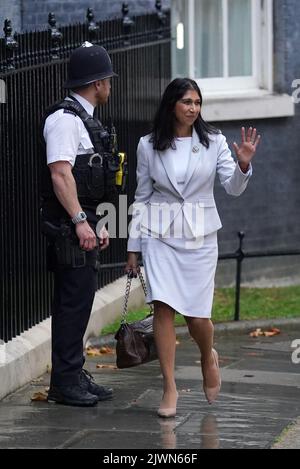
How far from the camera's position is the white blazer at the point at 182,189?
756cm

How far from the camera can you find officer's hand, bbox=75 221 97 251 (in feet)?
24.5

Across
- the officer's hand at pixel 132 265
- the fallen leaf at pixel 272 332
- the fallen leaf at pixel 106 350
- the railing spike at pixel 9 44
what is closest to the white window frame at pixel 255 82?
the fallen leaf at pixel 272 332

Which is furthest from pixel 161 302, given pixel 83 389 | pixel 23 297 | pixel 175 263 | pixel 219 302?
pixel 219 302

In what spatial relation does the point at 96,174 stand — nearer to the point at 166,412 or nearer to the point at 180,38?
the point at 166,412

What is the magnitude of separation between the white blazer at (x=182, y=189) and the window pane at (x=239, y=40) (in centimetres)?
542

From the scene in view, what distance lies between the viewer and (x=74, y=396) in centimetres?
781

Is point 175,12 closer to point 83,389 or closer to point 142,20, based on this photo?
point 142,20

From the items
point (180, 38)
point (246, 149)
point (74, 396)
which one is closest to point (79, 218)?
point (246, 149)

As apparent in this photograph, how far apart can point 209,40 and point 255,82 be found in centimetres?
61

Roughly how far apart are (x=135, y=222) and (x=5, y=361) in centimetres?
123

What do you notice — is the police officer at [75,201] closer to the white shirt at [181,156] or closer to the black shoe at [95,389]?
the black shoe at [95,389]

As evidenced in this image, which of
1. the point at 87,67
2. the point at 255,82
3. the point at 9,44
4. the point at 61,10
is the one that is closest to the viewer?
the point at 87,67

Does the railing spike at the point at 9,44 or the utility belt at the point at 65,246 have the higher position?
the railing spike at the point at 9,44

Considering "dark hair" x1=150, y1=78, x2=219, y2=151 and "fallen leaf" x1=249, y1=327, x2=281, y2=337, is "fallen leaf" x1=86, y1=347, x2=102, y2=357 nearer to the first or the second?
"fallen leaf" x1=249, y1=327, x2=281, y2=337
